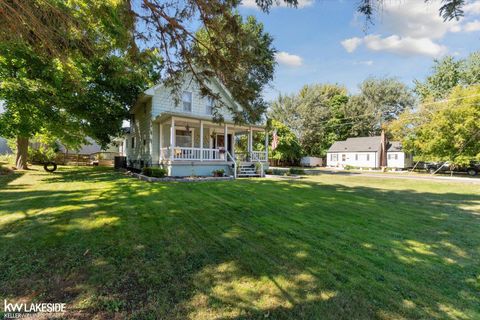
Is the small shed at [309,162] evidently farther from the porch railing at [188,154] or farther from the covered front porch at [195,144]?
the porch railing at [188,154]

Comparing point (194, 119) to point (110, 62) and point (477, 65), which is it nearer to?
point (110, 62)

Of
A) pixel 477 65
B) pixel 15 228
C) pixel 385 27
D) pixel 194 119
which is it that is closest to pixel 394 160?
pixel 477 65

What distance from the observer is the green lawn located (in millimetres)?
2375

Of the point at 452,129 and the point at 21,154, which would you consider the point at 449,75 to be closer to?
the point at 452,129

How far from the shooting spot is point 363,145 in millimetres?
35750

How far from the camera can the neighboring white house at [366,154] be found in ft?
110

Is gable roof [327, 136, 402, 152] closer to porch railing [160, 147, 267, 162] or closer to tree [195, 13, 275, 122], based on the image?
porch railing [160, 147, 267, 162]

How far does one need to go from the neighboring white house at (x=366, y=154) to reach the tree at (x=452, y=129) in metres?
9.08

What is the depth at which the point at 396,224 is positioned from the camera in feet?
17.3

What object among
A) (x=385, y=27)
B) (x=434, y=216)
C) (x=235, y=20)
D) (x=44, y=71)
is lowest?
(x=434, y=216)

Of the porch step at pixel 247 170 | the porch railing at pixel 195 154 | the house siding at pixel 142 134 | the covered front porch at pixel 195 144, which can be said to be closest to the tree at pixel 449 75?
the covered front porch at pixel 195 144

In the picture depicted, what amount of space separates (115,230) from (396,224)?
18.6ft

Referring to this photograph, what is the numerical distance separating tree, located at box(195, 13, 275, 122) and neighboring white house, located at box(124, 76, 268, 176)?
7.38 m

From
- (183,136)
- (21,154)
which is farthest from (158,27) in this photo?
(21,154)
